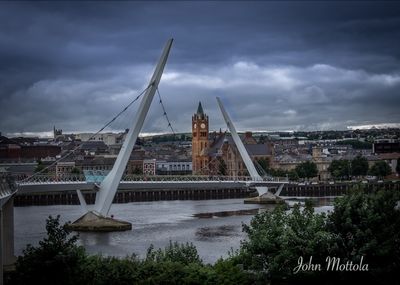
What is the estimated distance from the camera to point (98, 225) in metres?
41.7

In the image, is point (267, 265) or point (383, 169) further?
point (383, 169)

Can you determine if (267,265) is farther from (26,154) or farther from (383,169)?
Answer: (26,154)

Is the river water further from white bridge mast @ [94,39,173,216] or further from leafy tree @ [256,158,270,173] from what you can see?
leafy tree @ [256,158,270,173]

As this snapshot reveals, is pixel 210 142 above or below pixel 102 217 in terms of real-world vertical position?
above

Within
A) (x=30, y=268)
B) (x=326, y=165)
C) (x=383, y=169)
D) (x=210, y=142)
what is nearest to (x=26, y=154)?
(x=210, y=142)


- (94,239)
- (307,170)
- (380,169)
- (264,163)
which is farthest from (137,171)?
(94,239)

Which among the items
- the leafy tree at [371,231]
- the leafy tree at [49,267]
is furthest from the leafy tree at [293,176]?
the leafy tree at [49,267]

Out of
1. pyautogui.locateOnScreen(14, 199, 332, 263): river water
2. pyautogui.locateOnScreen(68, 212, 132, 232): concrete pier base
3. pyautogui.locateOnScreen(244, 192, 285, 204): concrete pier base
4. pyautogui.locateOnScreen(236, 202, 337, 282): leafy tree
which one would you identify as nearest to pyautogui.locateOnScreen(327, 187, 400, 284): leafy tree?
pyautogui.locateOnScreen(236, 202, 337, 282): leafy tree

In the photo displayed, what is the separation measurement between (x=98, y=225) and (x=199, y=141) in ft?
229

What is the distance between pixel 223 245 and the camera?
108ft

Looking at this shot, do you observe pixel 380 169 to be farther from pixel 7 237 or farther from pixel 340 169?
pixel 7 237

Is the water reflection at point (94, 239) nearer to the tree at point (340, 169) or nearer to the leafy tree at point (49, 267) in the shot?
the leafy tree at point (49, 267)

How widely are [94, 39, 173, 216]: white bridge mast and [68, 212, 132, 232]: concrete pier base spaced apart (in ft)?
1.60

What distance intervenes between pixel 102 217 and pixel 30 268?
79.3 ft
